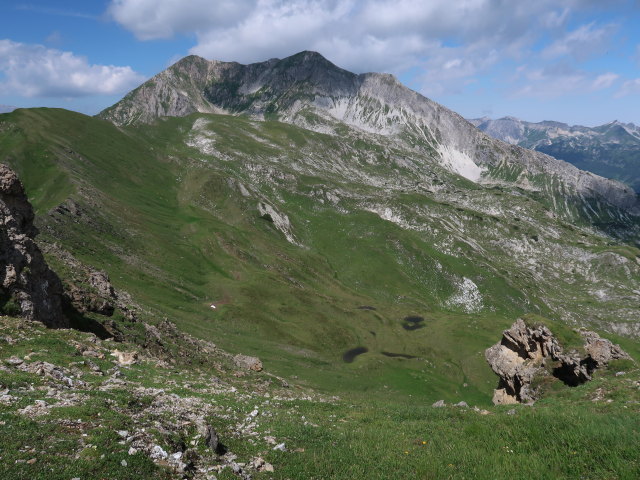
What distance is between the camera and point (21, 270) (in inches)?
1299

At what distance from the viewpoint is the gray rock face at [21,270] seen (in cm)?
3152

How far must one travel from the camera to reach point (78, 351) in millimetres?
28109

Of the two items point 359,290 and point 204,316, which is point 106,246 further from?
point 359,290

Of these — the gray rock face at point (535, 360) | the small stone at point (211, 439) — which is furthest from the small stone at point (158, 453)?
the gray rock face at point (535, 360)

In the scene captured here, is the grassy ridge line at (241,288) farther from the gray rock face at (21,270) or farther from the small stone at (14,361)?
the small stone at (14,361)

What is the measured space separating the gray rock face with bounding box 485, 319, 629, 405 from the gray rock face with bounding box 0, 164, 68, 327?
1997 inches

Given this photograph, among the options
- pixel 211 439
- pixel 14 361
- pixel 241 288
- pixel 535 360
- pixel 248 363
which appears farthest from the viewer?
pixel 241 288

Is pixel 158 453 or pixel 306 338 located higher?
pixel 158 453

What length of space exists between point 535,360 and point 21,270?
195ft

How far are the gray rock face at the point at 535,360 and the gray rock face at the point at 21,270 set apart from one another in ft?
166

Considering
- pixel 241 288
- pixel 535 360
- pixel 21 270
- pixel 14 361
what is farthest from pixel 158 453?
pixel 241 288

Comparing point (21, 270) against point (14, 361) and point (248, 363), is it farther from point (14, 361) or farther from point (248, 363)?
point (248, 363)

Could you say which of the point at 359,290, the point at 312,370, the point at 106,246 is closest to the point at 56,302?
the point at 312,370

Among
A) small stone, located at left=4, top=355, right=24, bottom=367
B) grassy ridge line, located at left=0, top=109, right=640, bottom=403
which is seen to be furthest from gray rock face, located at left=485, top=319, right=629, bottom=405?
small stone, located at left=4, top=355, right=24, bottom=367
